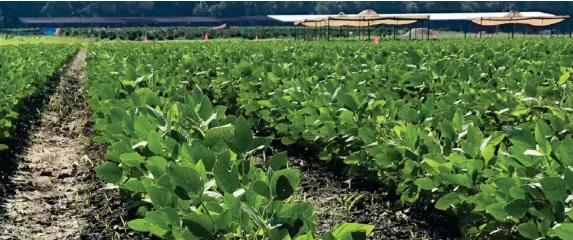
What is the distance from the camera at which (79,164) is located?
7828mm

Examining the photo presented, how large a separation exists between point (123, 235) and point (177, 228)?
229 centimetres

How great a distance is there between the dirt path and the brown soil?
5.94 feet

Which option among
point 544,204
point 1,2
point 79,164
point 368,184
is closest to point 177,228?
point 544,204

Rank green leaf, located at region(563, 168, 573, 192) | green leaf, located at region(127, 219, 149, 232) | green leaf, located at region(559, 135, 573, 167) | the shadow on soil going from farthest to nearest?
the shadow on soil → green leaf, located at region(559, 135, 573, 167) → green leaf, located at region(127, 219, 149, 232) → green leaf, located at region(563, 168, 573, 192)

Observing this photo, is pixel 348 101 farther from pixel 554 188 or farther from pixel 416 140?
pixel 554 188

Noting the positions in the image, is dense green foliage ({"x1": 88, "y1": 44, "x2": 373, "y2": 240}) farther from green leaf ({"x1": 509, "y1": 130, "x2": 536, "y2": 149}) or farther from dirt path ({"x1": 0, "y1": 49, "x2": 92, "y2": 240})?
dirt path ({"x1": 0, "y1": 49, "x2": 92, "y2": 240})

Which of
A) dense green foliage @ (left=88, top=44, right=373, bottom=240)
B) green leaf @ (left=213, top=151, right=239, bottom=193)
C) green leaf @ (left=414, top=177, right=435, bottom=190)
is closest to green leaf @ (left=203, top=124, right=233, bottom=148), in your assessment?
dense green foliage @ (left=88, top=44, right=373, bottom=240)

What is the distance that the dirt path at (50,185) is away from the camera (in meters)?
5.44

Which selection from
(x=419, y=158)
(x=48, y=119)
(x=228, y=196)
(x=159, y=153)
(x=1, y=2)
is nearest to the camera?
(x=228, y=196)

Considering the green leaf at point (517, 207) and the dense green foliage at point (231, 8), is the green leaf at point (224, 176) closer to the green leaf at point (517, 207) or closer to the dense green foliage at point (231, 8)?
the green leaf at point (517, 207)

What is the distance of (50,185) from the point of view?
7.03m

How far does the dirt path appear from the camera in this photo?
5.44 meters

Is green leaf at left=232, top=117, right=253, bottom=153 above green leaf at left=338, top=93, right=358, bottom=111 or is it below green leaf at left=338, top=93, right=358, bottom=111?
above

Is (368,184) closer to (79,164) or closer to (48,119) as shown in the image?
(79,164)
